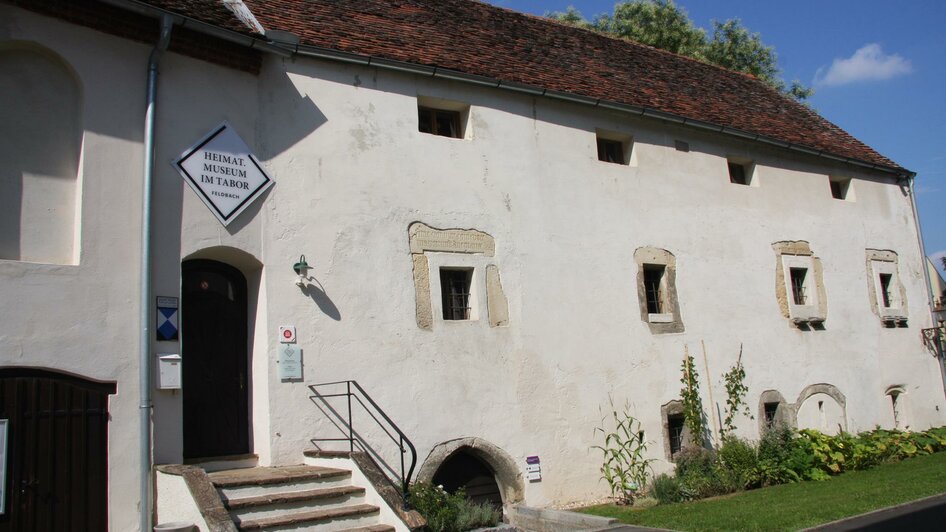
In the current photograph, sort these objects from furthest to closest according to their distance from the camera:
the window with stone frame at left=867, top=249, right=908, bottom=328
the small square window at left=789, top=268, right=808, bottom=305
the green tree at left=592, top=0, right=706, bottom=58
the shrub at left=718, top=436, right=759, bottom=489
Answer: the green tree at left=592, top=0, right=706, bottom=58 < the window with stone frame at left=867, top=249, right=908, bottom=328 < the small square window at left=789, top=268, right=808, bottom=305 < the shrub at left=718, top=436, right=759, bottom=489

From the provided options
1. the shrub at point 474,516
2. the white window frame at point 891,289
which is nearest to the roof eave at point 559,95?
the white window frame at point 891,289

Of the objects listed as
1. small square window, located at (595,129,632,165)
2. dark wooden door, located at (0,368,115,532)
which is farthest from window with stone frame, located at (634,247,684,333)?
dark wooden door, located at (0,368,115,532)

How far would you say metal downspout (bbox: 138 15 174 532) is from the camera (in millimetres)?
7965

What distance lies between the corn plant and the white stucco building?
221mm

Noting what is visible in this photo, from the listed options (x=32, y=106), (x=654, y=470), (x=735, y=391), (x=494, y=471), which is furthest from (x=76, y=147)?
(x=735, y=391)

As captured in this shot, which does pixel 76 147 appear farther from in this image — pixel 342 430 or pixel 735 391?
pixel 735 391

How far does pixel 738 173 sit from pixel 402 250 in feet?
26.5

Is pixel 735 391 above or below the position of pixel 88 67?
below

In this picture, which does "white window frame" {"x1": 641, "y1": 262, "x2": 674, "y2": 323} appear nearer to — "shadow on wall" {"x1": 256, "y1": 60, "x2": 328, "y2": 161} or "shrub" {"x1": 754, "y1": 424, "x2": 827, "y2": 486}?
"shrub" {"x1": 754, "y1": 424, "x2": 827, "y2": 486}

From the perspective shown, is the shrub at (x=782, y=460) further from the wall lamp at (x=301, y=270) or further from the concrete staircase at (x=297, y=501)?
the wall lamp at (x=301, y=270)

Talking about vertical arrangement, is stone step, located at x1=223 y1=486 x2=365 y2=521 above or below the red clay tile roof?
below

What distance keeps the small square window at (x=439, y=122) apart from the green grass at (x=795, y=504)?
5.74 metres

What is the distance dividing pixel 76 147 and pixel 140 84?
3.27 ft

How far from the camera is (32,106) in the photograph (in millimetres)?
8180
